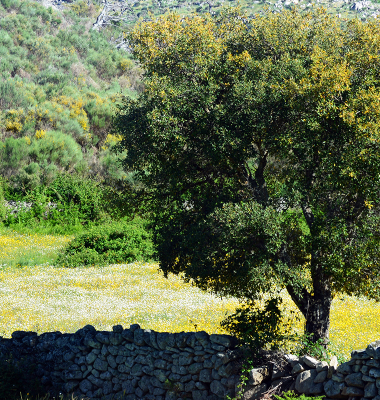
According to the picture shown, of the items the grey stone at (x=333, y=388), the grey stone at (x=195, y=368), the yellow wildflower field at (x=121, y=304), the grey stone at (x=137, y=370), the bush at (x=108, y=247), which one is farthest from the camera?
the bush at (x=108, y=247)

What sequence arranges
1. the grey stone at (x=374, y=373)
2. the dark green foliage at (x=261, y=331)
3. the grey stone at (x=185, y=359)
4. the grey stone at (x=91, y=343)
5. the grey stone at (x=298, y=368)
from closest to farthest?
the grey stone at (x=374, y=373) → the grey stone at (x=298, y=368) → the dark green foliage at (x=261, y=331) → the grey stone at (x=185, y=359) → the grey stone at (x=91, y=343)

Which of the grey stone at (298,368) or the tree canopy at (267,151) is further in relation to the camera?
the grey stone at (298,368)

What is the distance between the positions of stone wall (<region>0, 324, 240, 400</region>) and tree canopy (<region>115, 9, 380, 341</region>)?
1.33 m

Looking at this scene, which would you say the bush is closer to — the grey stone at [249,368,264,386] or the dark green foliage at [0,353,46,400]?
the dark green foliage at [0,353,46,400]

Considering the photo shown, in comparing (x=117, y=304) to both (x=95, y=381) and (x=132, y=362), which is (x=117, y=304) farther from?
(x=132, y=362)

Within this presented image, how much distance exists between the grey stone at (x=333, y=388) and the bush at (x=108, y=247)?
1636 centimetres

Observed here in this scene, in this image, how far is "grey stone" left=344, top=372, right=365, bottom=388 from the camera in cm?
730

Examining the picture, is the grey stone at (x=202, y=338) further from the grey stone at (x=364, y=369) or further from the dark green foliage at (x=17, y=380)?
the dark green foliage at (x=17, y=380)

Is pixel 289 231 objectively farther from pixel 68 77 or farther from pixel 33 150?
pixel 68 77

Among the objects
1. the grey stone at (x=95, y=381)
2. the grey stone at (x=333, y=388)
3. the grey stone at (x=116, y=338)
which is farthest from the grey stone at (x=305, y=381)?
the grey stone at (x=95, y=381)

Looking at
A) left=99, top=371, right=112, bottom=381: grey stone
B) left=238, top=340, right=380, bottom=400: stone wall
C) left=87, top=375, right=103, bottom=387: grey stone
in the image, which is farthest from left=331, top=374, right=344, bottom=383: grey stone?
left=87, top=375, right=103, bottom=387: grey stone

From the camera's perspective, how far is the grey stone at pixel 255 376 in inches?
330

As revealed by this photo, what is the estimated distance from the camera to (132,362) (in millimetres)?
9992

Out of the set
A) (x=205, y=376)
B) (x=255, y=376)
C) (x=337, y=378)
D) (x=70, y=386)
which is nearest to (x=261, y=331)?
(x=255, y=376)
